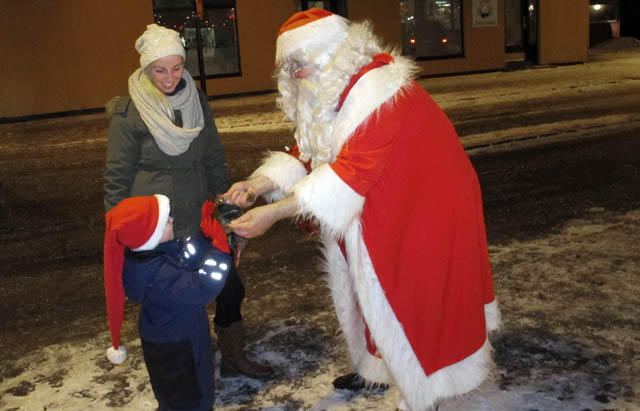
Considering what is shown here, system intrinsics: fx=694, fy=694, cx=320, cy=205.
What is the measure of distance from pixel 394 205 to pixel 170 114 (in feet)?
3.95

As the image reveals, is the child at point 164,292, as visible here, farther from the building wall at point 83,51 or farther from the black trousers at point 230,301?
the building wall at point 83,51

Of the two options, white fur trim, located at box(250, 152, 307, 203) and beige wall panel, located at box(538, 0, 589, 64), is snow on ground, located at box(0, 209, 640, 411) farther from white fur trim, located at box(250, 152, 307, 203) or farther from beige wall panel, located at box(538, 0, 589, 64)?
beige wall panel, located at box(538, 0, 589, 64)

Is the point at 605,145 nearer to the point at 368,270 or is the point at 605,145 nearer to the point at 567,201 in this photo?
the point at 567,201

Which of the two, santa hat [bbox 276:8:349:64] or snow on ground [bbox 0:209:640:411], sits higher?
santa hat [bbox 276:8:349:64]

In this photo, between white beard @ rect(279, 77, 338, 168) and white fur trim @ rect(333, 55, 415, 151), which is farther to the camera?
white beard @ rect(279, 77, 338, 168)

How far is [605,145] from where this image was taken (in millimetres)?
9867

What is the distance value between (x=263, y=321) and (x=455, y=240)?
1930 mm

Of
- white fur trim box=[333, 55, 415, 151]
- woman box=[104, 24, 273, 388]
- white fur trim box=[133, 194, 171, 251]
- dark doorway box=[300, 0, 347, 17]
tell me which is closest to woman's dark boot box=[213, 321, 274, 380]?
woman box=[104, 24, 273, 388]

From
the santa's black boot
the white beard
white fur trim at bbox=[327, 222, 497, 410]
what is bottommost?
the santa's black boot

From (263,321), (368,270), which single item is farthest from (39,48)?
(368,270)

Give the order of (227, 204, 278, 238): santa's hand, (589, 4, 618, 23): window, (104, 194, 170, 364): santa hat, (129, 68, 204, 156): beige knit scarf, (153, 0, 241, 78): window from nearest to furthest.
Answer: (104, 194, 170, 364): santa hat → (227, 204, 278, 238): santa's hand → (129, 68, 204, 156): beige knit scarf → (153, 0, 241, 78): window → (589, 4, 618, 23): window

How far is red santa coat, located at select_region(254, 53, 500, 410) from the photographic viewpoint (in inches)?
113

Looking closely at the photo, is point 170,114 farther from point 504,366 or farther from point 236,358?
point 504,366

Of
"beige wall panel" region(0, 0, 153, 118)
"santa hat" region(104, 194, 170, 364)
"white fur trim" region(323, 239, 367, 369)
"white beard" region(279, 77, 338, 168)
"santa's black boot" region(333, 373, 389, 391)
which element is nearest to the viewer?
"santa hat" region(104, 194, 170, 364)
